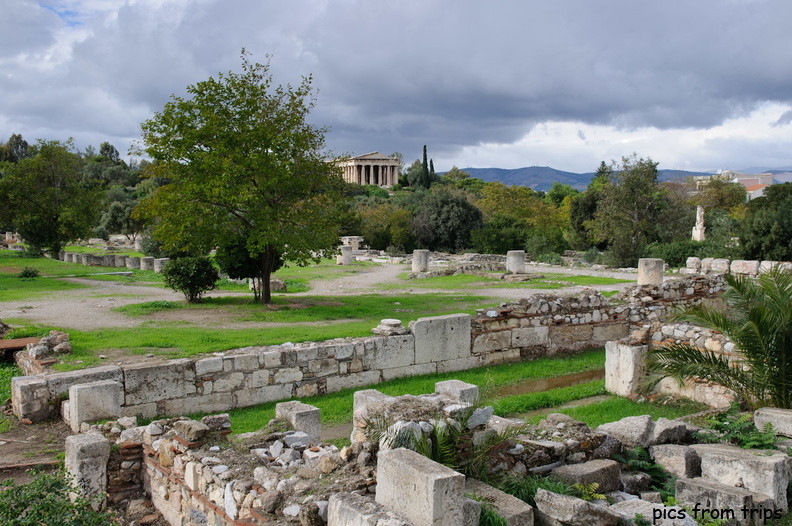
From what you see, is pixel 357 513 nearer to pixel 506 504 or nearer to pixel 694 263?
pixel 506 504

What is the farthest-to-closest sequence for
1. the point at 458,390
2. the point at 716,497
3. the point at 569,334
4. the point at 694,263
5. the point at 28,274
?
the point at 694,263 → the point at 28,274 → the point at 569,334 → the point at 458,390 → the point at 716,497

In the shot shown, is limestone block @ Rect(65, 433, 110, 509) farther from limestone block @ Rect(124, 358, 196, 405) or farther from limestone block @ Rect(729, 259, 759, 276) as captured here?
limestone block @ Rect(729, 259, 759, 276)

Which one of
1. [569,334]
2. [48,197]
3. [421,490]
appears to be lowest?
[569,334]

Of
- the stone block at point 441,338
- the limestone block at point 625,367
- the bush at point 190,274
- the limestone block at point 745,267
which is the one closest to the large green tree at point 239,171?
the bush at point 190,274

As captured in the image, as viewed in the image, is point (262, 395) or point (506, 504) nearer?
point (506, 504)

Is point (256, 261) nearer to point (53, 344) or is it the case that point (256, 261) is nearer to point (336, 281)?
point (53, 344)

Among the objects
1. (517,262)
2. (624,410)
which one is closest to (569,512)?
(624,410)

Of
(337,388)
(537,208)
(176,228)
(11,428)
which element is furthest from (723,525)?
(537,208)

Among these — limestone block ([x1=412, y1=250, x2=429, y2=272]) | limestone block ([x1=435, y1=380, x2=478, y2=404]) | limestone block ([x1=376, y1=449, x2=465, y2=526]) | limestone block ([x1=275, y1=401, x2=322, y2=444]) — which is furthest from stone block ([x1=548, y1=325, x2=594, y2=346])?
limestone block ([x1=412, y1=250, x2=429, y2=272])

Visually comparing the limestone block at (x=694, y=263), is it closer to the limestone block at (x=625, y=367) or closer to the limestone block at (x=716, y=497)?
the limestone block at (x=625, y=367)

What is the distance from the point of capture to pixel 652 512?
479cm

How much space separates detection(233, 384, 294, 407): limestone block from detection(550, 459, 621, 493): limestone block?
17.7ft

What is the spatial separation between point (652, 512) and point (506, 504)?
1266 millimetres

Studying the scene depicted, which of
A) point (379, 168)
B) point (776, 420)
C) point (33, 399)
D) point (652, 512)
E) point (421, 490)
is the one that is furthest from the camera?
point (379, 168)
